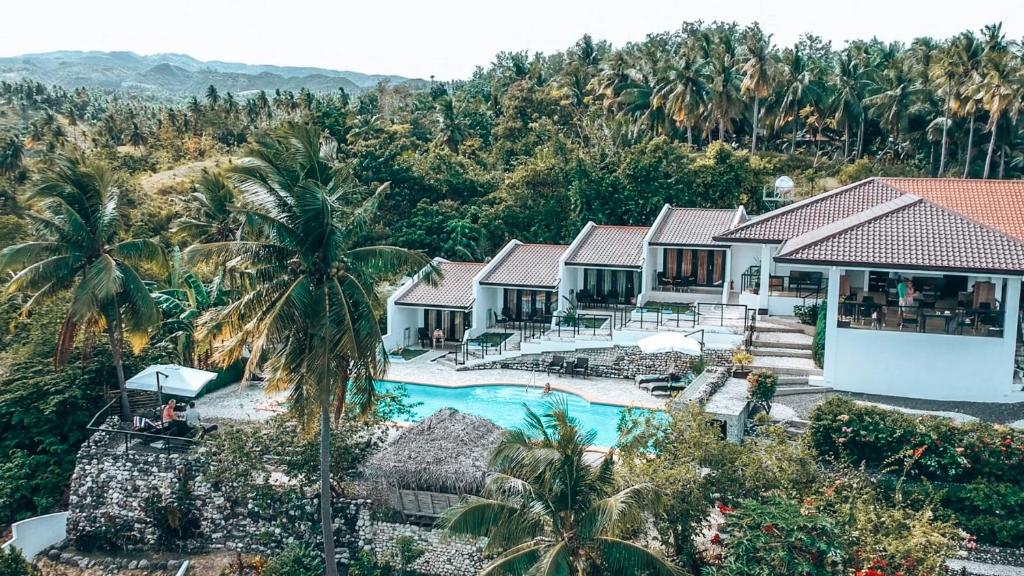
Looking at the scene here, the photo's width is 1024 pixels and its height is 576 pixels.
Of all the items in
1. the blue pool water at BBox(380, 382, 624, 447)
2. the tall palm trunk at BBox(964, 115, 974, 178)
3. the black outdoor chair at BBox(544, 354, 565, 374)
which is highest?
the tall palm trunk at BBox(964, 115, 974, 178)

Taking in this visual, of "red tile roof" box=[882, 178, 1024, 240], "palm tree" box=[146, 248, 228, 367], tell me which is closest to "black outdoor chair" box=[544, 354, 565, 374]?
"palm tree" box=[146, 248, 228, 367]

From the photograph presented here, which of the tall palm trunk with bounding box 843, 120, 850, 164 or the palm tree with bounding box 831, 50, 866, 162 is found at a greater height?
the palm tree with bounding box 831, 50, 866, 162

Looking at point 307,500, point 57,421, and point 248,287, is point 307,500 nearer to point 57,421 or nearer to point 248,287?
point 248,287

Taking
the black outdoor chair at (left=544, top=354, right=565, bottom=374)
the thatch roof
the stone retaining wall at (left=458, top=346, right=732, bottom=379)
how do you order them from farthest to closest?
the black outdoor chair at (left=544, top=354, right=565, bottom=374), the stone retaining wall at (left=458, top=346, right=732, bottom=379), the thatch roof

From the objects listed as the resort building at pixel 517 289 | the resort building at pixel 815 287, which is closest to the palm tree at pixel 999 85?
the resort building at pixel 815 287

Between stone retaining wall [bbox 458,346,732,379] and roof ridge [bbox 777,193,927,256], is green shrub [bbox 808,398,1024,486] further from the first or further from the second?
stone retaining wall [bbox 458,346,732,379]

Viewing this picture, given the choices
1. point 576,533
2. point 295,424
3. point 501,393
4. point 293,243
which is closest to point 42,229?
point 295,424

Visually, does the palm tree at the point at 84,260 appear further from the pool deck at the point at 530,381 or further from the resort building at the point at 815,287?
the resort building at the point at 815,287
